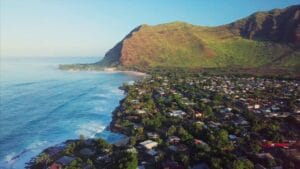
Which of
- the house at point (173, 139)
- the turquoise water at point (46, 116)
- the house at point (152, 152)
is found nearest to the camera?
the house at point (152, 152)

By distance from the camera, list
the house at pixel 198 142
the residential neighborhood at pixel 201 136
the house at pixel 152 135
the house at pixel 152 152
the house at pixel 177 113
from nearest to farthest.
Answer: the residential neighborhood at pixel 201 136
the house at pixel 152 152
the house at pixel 198 142
the house at pixel 152 135
the house at pixel 177 113

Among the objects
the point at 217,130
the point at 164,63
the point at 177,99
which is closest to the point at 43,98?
the point at 177,99

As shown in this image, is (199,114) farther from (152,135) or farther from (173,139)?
(173,139)

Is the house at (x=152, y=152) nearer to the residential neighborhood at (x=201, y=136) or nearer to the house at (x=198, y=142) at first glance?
the residential neighborhood at (x=201, y=136)

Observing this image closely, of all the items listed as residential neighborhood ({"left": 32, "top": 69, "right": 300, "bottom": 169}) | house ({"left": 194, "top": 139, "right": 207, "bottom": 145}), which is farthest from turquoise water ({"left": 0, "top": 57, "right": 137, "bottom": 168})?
house ({"left": 194, "top": 139, "right": 207, "bottom": 145})

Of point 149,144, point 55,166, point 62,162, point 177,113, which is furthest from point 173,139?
point 177,113

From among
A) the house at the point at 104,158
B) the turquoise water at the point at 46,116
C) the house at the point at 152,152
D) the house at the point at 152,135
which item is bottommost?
the turquoise water at the point at 46,116

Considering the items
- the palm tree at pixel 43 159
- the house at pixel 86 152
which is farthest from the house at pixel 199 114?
the palm tree at pixel 43 159

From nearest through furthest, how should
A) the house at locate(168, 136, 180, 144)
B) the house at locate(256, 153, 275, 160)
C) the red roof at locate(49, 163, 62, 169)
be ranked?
the red roof at locate(49, 163, 62, 169) → the house at locate(256, 153, 275, 160) → the house at locate(168, 136, 180, 144)

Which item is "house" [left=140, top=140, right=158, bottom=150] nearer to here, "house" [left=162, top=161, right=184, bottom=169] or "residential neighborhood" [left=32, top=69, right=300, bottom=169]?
"residential neighborhood" [left=32, top=69, right=300, bottom=169]

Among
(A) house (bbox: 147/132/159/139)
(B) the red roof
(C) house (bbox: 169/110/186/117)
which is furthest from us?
(C) house (bbox: 169/110/186/117)

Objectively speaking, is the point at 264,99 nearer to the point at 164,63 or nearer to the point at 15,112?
the point at 15,112
